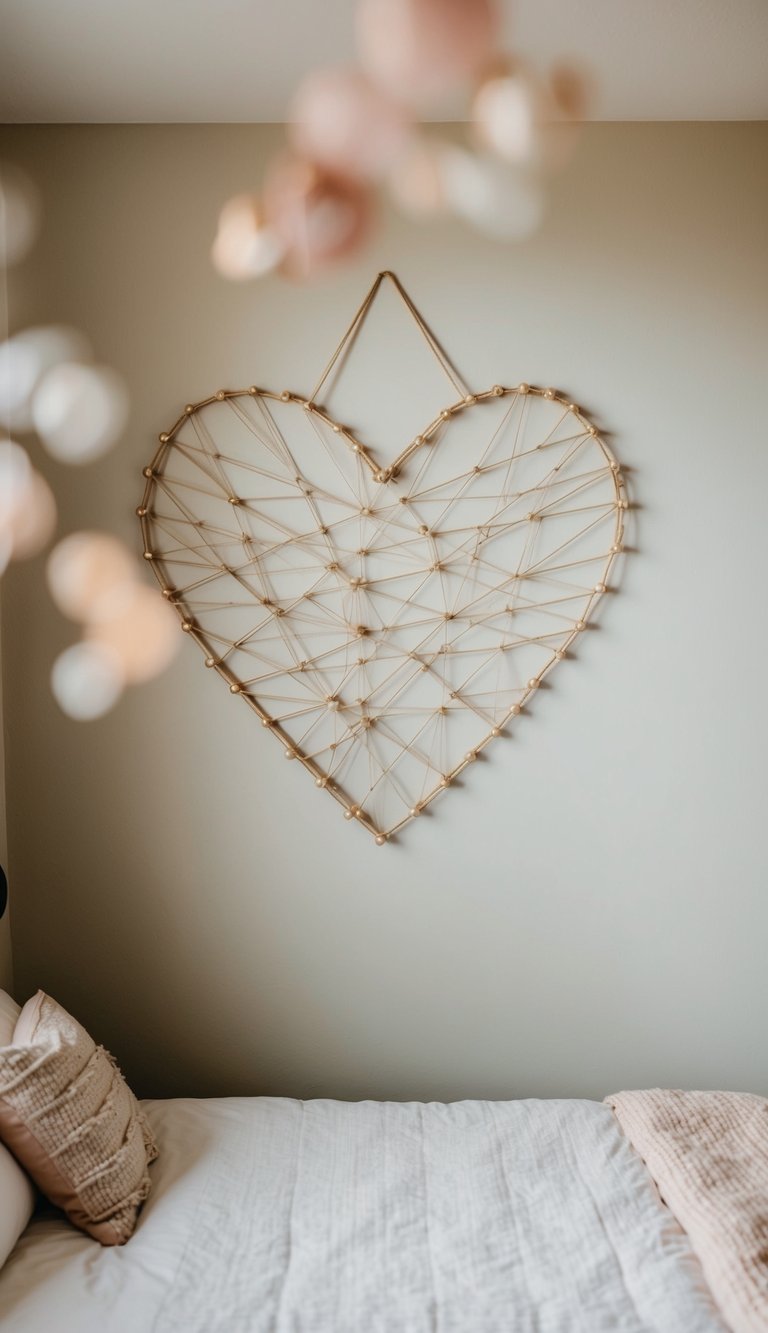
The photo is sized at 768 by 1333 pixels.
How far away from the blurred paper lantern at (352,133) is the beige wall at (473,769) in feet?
0.31

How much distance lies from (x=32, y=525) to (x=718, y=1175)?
1.84 meters

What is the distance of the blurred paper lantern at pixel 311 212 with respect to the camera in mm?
2213

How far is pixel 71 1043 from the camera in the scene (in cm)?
181

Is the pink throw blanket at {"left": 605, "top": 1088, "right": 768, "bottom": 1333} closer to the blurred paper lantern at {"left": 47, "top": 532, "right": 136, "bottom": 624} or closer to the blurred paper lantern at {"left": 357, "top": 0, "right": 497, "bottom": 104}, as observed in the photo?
the blurred paper lantern at {"left": 47, "top": 532, "right": 136, "bottom": 624}

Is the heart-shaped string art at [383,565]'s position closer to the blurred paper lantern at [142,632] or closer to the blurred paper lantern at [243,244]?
the blurred paper lantern at [142,632]

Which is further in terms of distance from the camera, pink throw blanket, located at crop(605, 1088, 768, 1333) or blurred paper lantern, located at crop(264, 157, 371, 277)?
blurred paper lantern, located at crop(264, 157, 371, 277)

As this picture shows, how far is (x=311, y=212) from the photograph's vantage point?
2248 mm

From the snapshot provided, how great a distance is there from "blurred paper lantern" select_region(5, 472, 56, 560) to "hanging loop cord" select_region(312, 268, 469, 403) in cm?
62

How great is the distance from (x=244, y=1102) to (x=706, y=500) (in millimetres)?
1604

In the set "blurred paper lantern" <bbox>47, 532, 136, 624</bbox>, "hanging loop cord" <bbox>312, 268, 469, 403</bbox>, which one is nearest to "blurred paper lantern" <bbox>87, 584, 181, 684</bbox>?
"blurred paper lantern" <bbox>47, 532, 136, 624</bbox>

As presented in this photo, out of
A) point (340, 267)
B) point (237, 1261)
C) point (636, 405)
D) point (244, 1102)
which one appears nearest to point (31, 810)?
point (244, 1102)

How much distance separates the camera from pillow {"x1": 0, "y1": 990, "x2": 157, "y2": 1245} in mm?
1687

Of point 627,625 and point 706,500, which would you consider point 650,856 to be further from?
point 706,500

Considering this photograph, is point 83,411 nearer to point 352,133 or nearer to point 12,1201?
point 352,133
